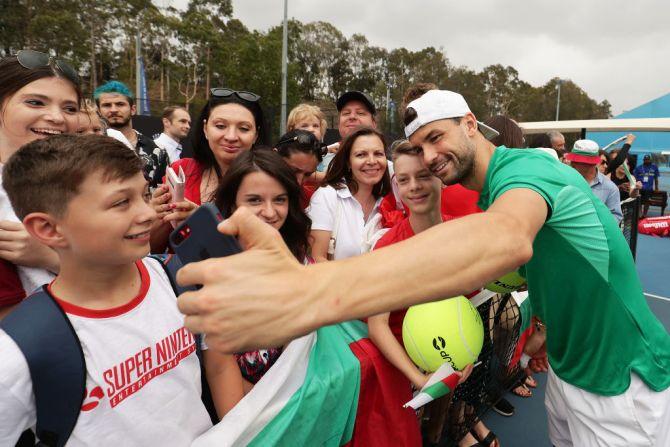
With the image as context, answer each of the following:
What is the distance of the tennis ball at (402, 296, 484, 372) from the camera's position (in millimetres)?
1824

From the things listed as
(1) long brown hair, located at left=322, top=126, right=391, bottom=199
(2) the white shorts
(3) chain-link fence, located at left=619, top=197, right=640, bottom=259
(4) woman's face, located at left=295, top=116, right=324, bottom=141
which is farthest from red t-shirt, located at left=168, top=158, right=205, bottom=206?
(3) chain-link fence, located at left=619, top=197, right=640, bottom=259

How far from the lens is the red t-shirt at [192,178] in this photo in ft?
8.34

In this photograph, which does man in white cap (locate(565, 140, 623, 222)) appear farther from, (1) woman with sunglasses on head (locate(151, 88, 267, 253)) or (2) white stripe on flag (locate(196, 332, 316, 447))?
(2) white stripe on flag (locate(196, 332, 316, 447))

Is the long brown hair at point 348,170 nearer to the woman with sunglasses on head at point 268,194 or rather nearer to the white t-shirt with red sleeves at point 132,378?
the woman with sunglasses on head at point 268,194

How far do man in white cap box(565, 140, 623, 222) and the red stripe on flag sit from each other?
149 inches

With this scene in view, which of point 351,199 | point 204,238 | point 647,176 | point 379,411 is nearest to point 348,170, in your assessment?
point 351,199

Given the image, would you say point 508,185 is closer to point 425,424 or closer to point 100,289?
point 100,289

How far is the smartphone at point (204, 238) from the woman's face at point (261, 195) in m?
1.17

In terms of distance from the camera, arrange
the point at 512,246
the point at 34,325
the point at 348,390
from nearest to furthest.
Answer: the point at 512,246 < the point at 34,325 < the point at 348,390

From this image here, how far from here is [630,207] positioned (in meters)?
5.09

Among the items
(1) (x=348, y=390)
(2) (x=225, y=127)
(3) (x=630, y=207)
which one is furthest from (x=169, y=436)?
(3) (x=630, y=207)

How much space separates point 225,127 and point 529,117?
56.6m

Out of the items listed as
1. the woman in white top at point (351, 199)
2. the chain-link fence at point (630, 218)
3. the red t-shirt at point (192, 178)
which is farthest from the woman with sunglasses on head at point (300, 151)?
the chain-link fence at point (630, 218)

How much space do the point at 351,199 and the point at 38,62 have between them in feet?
6.03
